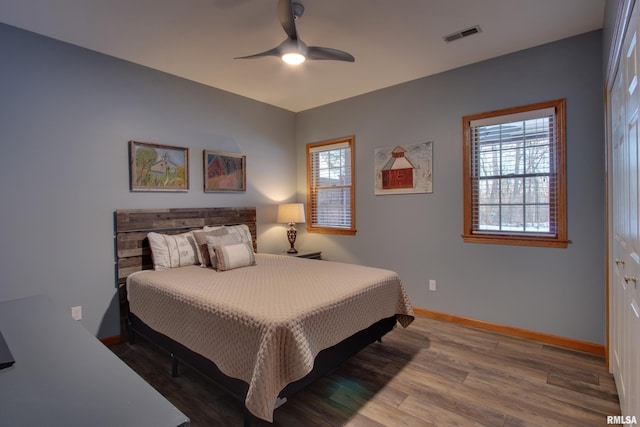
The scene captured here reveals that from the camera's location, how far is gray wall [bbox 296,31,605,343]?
2.84m

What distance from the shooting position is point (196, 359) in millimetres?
2215

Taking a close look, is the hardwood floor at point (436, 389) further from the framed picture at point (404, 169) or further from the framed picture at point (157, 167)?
the framed picture at point (404, 169)

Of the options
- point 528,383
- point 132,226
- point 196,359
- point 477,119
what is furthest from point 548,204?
point 132,226

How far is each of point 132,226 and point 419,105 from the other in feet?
10.8

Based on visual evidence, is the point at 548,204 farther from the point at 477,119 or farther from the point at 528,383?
the point at 528,383

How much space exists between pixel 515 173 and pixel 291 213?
2.64 meters

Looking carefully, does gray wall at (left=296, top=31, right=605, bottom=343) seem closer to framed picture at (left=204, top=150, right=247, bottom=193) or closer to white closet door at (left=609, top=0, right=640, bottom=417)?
white closet door at (left=609, top=0, right=640, bottom=417)

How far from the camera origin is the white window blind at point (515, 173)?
3.05 m

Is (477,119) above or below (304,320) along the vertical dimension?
above

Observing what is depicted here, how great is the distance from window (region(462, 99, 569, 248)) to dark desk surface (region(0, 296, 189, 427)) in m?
3.28

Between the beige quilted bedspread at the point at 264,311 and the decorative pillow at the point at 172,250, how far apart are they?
Answer: 0.19 metres

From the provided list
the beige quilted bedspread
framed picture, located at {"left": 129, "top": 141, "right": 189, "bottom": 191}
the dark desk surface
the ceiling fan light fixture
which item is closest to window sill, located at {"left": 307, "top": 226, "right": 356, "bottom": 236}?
the beige quilted bedspread

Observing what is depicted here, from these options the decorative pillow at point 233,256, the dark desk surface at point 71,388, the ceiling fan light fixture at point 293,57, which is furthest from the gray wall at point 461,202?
the dark desk surface at point 71,388

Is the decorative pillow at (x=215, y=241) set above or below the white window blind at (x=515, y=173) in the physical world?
below
